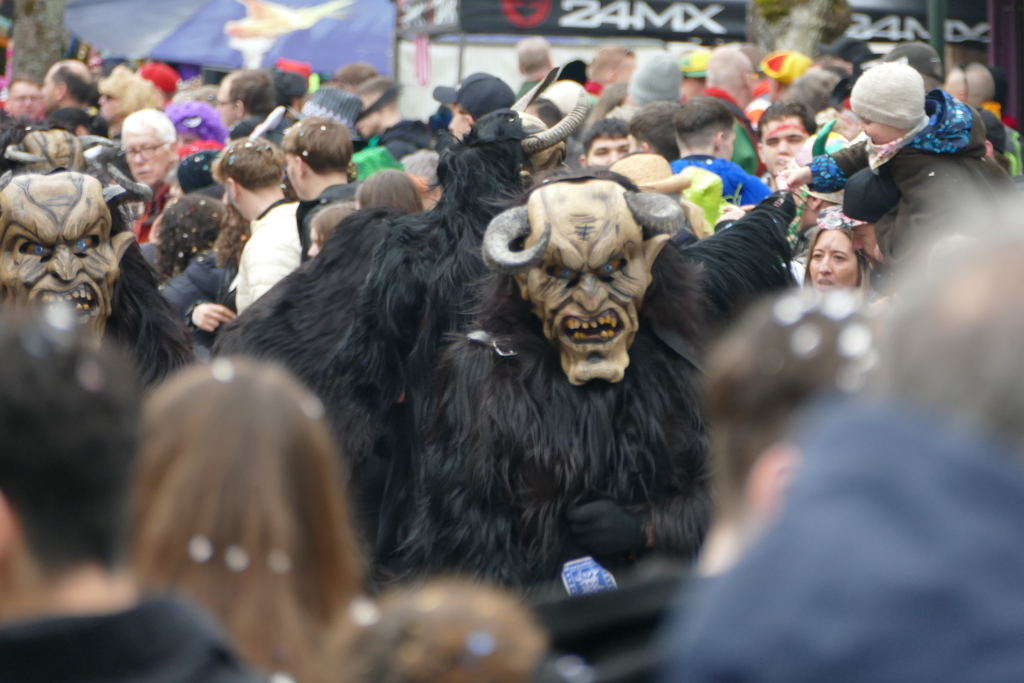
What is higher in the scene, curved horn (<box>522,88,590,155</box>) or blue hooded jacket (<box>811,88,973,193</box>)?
blue hooded jacket (<box>811,88,973,193</box>)

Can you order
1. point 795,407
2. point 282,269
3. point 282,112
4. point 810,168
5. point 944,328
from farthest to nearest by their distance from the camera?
point 282,112 → point 282,269 → point 810,168 → point 795,407 → point 944,328

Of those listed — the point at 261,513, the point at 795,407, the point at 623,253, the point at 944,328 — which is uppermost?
the point at 944,328

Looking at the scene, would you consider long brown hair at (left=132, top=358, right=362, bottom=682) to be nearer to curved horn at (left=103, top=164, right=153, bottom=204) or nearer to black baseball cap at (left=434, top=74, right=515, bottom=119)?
curved horn at (left=103, top=164, right=153, bottom=204)

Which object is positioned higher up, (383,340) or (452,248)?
(452,248)

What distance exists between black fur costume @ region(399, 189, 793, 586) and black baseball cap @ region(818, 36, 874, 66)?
5.29 metres

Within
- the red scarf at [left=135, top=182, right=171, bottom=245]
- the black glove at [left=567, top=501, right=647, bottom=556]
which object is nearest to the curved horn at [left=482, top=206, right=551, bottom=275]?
the black glove at [left=567, top=501, right=647, bottom=556]

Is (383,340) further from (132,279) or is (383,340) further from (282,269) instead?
(282,269)

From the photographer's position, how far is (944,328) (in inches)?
37.8

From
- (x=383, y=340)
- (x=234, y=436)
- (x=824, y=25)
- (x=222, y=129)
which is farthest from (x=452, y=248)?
(x=824, y=25)

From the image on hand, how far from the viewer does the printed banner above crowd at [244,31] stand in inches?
530

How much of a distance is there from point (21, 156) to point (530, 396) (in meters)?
2.50

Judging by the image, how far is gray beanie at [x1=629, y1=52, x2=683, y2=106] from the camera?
7.44m

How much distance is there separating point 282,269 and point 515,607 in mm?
3909

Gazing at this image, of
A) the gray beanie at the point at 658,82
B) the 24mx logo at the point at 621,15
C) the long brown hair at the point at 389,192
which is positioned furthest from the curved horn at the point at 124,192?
the 24mx logo at the point at 621,15
